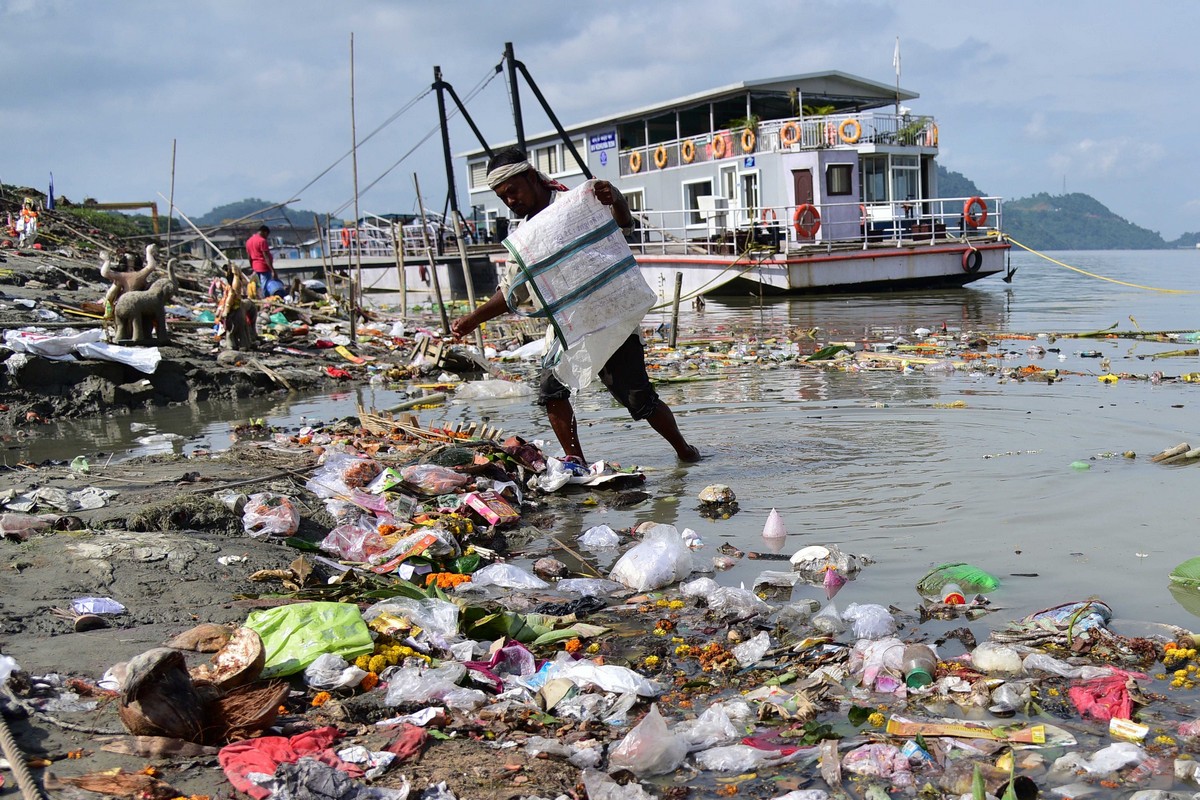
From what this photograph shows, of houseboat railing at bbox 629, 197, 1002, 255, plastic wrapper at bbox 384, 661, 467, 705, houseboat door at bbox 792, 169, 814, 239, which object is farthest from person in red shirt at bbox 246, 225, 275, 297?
plastic wrapper at bbox 384, 661, 467, 705

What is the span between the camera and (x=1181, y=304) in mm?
16609

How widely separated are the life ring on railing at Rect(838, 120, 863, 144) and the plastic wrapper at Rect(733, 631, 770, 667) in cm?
2000

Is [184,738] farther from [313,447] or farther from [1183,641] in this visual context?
[313,447]

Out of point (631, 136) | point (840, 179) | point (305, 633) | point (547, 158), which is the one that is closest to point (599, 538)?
point (305, 633)

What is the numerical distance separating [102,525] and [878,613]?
308 centimetres

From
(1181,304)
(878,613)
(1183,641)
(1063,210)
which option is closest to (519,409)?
(878,613)

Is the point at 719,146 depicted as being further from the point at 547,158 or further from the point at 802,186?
the point at 547,158

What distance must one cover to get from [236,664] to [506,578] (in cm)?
140

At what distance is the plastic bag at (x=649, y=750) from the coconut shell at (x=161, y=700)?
98cm

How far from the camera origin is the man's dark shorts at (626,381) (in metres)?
Result: 5.20

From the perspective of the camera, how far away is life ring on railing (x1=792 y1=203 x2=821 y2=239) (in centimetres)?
2016

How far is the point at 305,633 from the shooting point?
2.83 metres

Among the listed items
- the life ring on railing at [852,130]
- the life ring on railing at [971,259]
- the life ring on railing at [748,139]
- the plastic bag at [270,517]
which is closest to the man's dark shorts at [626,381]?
the plastic bag at [270,517]

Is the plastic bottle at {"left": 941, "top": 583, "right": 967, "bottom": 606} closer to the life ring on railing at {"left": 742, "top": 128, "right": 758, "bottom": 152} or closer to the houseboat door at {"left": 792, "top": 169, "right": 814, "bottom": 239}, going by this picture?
the houseboat door at {"left": 792, "top": 169, "right": 814, "bottom": 239}
